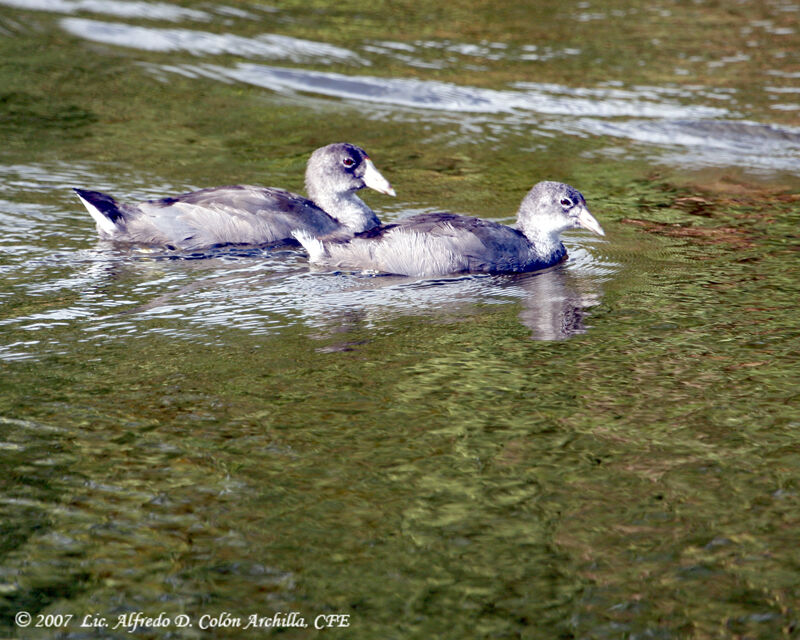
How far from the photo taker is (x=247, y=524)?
4316 millimetres

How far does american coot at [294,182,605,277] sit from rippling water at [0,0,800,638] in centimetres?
14

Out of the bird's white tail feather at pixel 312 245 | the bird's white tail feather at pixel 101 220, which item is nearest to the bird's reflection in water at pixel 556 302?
the bird's white tail feather at pixel 312 245

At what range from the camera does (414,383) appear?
18.6 feet

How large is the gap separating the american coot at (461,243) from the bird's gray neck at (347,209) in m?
0.65

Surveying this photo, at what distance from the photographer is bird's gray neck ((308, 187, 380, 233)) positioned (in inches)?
341

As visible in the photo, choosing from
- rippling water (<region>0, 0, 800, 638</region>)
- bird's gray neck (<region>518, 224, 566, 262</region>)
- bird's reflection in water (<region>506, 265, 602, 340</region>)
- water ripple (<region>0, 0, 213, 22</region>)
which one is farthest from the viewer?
water ripple (<region>0, 0, 213, 22</region>)

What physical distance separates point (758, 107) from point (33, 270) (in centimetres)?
760

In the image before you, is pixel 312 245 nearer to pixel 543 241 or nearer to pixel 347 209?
pixel 347 209

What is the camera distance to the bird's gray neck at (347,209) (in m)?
8.66

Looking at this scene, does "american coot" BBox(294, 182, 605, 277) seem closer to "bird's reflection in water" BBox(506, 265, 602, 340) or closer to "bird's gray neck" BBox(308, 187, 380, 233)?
"bird's reflection in water" BBox(506, 265, 602, 340)

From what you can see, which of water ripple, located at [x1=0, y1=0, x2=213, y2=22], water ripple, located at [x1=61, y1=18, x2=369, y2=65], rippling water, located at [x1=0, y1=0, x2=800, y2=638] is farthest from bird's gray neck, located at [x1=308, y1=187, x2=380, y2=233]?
water ripple, located at [x1=0, y1=0, x2=213, y2=22]

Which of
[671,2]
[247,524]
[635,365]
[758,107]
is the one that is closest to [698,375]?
[635,365]

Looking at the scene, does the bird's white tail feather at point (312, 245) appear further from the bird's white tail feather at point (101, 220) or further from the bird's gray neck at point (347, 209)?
the bird's white tail feather at point (101, 220)

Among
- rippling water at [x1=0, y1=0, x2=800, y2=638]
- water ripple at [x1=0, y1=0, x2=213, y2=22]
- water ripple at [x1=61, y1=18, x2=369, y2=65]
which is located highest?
water ripple at [x1=0, y1=0, x2=213, y2=22]
